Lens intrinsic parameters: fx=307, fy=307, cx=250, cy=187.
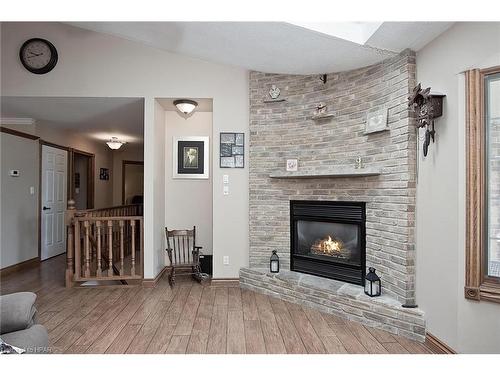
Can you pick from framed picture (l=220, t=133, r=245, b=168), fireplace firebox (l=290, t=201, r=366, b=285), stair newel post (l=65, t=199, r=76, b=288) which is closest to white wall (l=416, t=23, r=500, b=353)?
fireplace firebox (l=290, t=201, r=366, b=285)

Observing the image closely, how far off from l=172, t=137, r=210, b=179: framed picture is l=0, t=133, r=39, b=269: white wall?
243 centimetres

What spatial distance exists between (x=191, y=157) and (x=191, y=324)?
8.21 feet

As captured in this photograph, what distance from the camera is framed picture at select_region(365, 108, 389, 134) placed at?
113 inches

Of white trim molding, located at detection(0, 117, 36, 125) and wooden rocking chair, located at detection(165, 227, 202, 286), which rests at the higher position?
white trim molding, located at detection(0, 117, 36, 125)

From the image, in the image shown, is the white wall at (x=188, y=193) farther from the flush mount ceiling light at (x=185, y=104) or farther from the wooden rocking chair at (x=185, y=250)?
the flush mount ceiling light at (x=185, y=104)

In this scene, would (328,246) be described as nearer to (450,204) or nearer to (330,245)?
(330,245)

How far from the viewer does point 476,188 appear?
6.73 ft

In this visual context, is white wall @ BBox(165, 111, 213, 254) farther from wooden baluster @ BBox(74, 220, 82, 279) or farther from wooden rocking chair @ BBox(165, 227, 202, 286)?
wooden baluster @ BBox(74, 220, 82, 279)

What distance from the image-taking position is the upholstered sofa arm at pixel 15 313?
5.49 feet

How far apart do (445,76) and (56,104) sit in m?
4.44

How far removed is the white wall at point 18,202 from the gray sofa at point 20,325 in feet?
11.2
